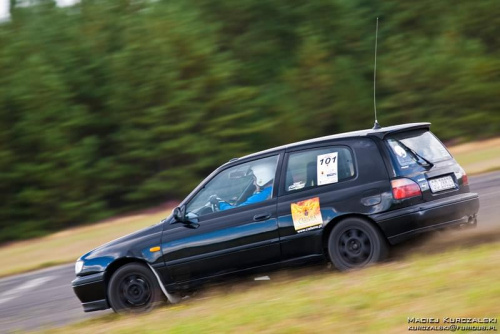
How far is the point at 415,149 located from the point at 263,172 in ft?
5.81

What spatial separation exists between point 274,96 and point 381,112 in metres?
5.37

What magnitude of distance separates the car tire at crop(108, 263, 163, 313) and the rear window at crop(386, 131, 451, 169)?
3.17m

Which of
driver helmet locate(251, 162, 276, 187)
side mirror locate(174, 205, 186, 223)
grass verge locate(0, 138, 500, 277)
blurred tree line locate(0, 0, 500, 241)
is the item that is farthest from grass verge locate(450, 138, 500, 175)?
side mirror locate(174, 205, 186, 223)

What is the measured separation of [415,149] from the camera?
8570 mm

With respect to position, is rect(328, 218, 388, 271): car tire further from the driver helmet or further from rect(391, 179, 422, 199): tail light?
the driver helmet

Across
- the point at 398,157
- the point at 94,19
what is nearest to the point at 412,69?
the point at 94,19

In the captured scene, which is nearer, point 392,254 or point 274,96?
point 392,254

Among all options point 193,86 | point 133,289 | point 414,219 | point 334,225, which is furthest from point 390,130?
point 193,86

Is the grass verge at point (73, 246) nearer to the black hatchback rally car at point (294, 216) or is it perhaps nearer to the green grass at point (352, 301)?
the black hatchback rally car at point (294, 216)

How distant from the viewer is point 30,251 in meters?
23.4

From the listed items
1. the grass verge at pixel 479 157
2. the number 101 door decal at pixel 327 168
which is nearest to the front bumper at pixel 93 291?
the number 101 door decal at pixel 327 168

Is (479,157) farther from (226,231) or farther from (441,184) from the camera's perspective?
(226,231)

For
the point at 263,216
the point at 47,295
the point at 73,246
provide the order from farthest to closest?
the point at 73,246 → the point at 47,295 → the point at 263,216

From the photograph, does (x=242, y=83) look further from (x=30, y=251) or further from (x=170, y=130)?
(x=30, y=251)
